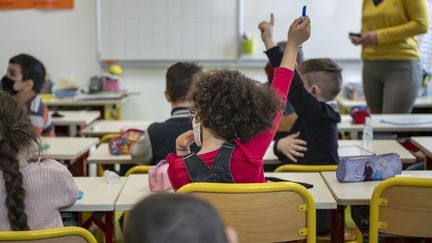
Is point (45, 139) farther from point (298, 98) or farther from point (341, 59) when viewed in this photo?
point (341, 59)

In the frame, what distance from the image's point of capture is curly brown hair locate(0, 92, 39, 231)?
1892mm

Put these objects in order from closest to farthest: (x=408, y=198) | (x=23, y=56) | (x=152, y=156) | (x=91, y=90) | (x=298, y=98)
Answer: (x=408, y=198) < (x=298, y=98) < (x=152, y=156) < (x=23, y=56) < (x=91, y=90)

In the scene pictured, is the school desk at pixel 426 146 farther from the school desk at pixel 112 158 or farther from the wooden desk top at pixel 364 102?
the wooden desk top at pixel 364 102

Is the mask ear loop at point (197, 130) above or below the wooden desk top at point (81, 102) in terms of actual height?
above

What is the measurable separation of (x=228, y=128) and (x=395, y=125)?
81.8 inches

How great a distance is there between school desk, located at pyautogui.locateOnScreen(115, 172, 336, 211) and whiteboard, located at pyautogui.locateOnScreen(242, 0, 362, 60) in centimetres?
359

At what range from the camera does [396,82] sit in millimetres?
4215

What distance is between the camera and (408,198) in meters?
1.97

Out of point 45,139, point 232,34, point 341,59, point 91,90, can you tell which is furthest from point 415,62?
point 91,90

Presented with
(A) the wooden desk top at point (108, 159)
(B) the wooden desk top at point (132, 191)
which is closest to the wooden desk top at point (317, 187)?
(B) the wooden desk top at point (132, 191)

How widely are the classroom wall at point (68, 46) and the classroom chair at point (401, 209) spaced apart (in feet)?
13.4

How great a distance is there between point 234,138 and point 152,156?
3.30 ft

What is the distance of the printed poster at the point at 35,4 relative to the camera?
5988 millimetres

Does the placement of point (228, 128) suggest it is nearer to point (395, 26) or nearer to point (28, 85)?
point (28, 85)
